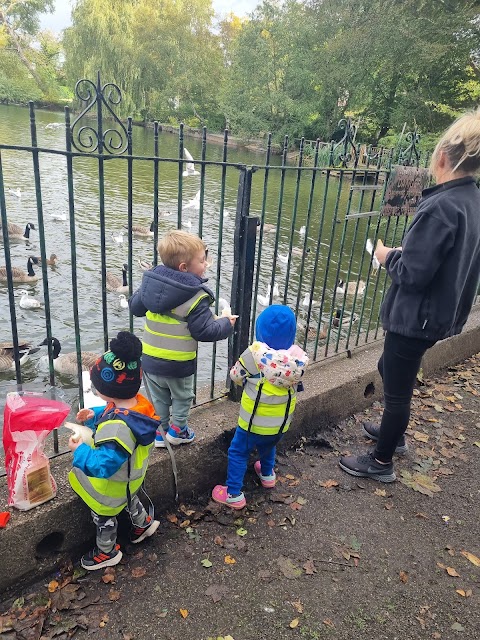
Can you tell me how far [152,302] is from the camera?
2.46m

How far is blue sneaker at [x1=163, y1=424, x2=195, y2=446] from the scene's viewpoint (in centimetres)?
283

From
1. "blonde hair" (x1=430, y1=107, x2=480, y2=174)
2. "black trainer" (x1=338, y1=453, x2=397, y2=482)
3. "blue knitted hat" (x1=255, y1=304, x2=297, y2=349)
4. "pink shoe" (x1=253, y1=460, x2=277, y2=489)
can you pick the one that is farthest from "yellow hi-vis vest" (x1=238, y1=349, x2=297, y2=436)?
"blonde hair" (x1=430, y1=107, x2=480, y2=174)

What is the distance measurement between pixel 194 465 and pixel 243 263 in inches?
50.7

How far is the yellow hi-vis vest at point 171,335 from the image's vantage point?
8.20ft

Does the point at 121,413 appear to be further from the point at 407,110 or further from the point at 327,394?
the point at 407,110

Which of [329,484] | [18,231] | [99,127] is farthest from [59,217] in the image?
[329,484]

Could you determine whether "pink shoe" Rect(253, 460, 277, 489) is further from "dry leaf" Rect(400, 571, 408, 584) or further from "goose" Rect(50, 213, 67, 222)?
"goose" Rect(50, 213, 67, 222)

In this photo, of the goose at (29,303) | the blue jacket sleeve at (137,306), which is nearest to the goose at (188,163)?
the blue jacket sleeve at (137,306)

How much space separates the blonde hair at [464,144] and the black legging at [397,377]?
956mm

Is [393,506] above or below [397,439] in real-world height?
below

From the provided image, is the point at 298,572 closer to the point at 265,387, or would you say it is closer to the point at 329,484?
the point at 329,484

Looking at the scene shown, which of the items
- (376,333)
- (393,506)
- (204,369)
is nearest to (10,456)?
(393,506)

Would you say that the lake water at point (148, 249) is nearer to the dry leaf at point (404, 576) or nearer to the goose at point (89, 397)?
the goose at point (89, 397)

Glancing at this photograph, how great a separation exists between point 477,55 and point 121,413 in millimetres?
23179
